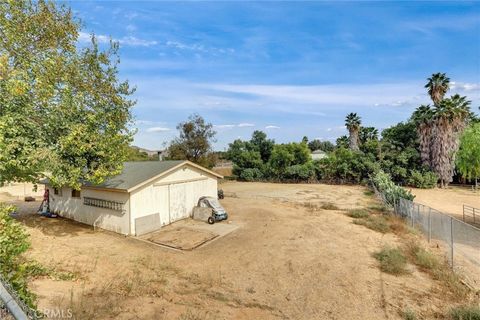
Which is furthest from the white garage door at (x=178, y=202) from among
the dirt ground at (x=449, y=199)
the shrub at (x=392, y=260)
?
the dirt ground at (x=449, y=199)

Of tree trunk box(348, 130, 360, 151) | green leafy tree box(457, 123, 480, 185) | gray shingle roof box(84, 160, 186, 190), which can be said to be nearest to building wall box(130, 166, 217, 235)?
gray shingle roof box(84, 160, 186, 190)

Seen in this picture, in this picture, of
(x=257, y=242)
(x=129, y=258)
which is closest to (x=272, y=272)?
(x=257, y=242)

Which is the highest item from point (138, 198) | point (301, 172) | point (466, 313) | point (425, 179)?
point (301, 172)

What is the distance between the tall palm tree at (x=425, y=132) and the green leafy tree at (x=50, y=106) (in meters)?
35.6

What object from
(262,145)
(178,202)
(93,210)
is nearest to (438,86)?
(262,145)

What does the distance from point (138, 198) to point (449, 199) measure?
92.8 ft

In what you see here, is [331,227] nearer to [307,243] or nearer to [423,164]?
[307,243]

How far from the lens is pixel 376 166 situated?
1428 inches

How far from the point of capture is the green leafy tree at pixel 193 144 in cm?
3859

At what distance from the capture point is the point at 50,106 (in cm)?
1316

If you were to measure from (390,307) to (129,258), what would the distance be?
31.4 feet

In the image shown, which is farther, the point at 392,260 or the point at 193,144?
the point at 193,144

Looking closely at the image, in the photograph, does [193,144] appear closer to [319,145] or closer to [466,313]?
[466,313]

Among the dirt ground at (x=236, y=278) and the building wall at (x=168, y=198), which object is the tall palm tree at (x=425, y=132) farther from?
the building wall at (x=168, y=198)
